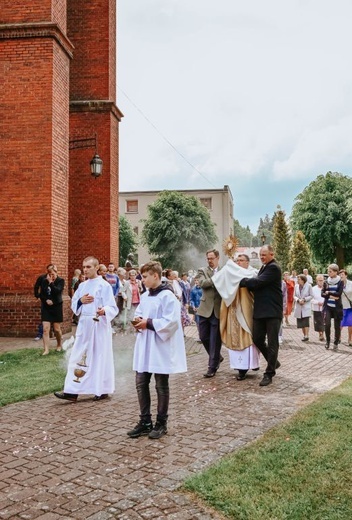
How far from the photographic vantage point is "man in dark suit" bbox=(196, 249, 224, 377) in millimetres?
8875

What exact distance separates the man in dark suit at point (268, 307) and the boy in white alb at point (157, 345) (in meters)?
2.88

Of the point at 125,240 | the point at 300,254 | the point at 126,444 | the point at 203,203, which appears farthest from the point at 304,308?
the point at 203,203

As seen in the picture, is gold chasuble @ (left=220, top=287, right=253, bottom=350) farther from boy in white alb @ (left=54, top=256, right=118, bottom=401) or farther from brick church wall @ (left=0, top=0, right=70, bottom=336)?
brick church wall @ (left=0, top=0, right=70, bottom=336)

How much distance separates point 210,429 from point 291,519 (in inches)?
87.7

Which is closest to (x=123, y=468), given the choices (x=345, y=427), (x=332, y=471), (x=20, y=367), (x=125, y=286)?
(x=332, y=471)

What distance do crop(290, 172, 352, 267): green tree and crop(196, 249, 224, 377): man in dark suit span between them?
124ft

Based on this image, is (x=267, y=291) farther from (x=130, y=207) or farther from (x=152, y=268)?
(x=130, y=207)

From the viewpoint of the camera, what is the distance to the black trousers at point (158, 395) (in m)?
5.55

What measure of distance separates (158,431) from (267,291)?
3598 mm

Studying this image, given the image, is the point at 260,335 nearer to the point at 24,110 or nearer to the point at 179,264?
the point at 24,110

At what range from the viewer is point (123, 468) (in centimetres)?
454

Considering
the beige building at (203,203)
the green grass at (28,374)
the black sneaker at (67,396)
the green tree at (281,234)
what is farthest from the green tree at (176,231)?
the black sneaker at (67,396)

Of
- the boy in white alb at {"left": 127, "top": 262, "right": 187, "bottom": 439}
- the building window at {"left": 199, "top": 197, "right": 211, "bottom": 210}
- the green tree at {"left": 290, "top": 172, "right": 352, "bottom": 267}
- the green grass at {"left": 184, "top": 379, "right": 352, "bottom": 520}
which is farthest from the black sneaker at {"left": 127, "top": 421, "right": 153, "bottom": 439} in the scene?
the building window at {"left": 199, "top": 197, "right": 211, "bottom": 210}

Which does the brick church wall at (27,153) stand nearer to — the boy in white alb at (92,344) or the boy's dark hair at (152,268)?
the boy in white alb at (92,344)
